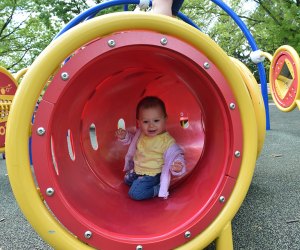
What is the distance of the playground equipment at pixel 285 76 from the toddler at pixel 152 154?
5.64 ft

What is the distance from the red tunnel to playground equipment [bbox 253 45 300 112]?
157cm

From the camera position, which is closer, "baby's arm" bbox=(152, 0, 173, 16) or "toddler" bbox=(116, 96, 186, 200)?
"baby's arm" bbox=(152, 0, 173, 16)

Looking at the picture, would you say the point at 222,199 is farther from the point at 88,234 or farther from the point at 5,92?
the point at 5,92

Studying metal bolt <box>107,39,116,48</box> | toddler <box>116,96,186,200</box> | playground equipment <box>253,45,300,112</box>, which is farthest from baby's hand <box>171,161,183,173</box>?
playground equipment <box>253,45,300,112</box>

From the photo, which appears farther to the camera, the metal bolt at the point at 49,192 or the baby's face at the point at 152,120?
the baby's face at the point at 152,120

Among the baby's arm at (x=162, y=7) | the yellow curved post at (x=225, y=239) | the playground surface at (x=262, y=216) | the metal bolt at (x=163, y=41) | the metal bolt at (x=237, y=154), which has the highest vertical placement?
the baby's arm at (x=162, y=7)

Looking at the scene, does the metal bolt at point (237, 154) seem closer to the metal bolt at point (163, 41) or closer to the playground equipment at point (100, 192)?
the playground equipment at point (100, 192)

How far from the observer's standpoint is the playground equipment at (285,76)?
308 cm

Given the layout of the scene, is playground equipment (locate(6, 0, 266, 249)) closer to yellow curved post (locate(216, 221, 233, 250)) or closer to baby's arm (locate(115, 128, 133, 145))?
yellow curved post (locate(216, 221, 233, 250))

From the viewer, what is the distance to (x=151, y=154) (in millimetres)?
1685

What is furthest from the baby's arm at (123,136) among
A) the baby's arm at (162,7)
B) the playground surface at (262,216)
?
the baby's arm at (162,7)

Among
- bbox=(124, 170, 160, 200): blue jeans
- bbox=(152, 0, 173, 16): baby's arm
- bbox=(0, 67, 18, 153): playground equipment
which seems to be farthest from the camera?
bbox=(0, 67, 18, 153): playground equipment

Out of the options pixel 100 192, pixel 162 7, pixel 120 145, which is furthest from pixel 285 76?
pixel 100 192

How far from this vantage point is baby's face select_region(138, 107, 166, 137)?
1663 millimetres
